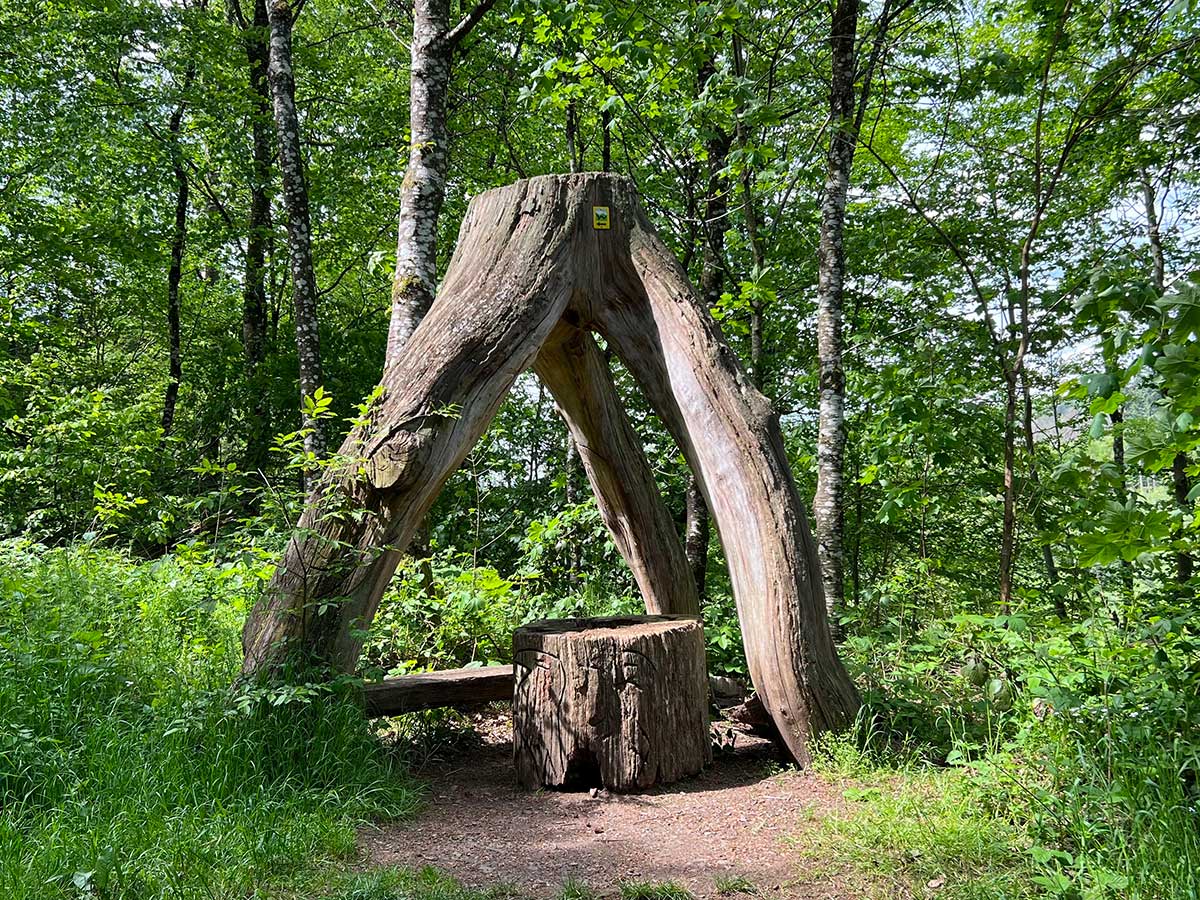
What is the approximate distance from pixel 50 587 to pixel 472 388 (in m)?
3.28

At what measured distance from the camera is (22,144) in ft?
37.8

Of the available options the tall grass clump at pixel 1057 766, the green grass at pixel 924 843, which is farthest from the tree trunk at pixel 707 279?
the green grass at pixel 924 843

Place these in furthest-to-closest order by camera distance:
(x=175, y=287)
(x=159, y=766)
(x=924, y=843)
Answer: (x=175, y=287)
(x=159, y=766)
(x=924, y=843)

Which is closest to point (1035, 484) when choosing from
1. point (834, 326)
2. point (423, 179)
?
point (834, 326)

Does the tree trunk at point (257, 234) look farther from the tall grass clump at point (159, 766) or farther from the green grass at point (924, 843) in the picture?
the green grass at point (924, 843)

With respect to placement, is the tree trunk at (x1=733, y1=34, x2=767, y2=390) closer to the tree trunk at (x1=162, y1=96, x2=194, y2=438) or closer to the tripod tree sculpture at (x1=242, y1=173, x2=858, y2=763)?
the tripod tree sculpture at (x1=242, y1=173, x2=858, y2=763)

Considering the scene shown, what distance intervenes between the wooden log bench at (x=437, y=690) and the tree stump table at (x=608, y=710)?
535 millimetres

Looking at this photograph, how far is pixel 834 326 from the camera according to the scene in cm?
609

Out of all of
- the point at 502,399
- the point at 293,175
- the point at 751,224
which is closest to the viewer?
the point at 502,399

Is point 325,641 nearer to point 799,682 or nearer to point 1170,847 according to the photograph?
point 799,682

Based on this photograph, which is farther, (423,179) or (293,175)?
(293,175)

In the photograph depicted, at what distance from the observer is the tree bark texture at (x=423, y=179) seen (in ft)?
19.9

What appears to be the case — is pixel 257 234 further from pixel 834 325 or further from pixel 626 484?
pixel 834 325

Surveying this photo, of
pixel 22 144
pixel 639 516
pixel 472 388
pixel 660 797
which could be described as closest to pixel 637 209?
pixel 472 388
